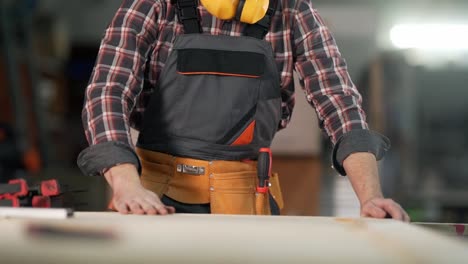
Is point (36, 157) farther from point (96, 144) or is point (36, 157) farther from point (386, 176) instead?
point (96, 144)

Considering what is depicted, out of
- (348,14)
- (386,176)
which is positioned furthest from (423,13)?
(348,14)

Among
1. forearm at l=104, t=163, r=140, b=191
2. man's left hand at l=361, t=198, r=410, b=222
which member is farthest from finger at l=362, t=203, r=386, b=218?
forearm at l=104, t=163, r=140, b=191

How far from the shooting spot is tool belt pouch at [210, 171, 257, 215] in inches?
70.9

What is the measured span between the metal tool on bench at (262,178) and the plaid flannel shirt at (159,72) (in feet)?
0.56

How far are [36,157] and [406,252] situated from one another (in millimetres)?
5685

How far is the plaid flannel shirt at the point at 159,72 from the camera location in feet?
5.48

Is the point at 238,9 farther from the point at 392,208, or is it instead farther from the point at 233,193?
the point at 392,208

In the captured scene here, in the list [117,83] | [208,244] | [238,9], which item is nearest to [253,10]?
[238,9]

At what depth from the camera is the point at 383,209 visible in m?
1.57

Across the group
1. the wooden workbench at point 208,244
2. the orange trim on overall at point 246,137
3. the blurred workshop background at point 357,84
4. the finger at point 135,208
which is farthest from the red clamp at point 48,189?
the blurred workshop background at point 357,84

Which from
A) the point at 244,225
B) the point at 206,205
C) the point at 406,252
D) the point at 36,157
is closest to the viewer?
the point at 406,252

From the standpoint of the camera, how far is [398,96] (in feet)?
24.3

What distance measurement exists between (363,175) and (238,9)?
51 cm

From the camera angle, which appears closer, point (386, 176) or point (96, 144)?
point (96, 144)
